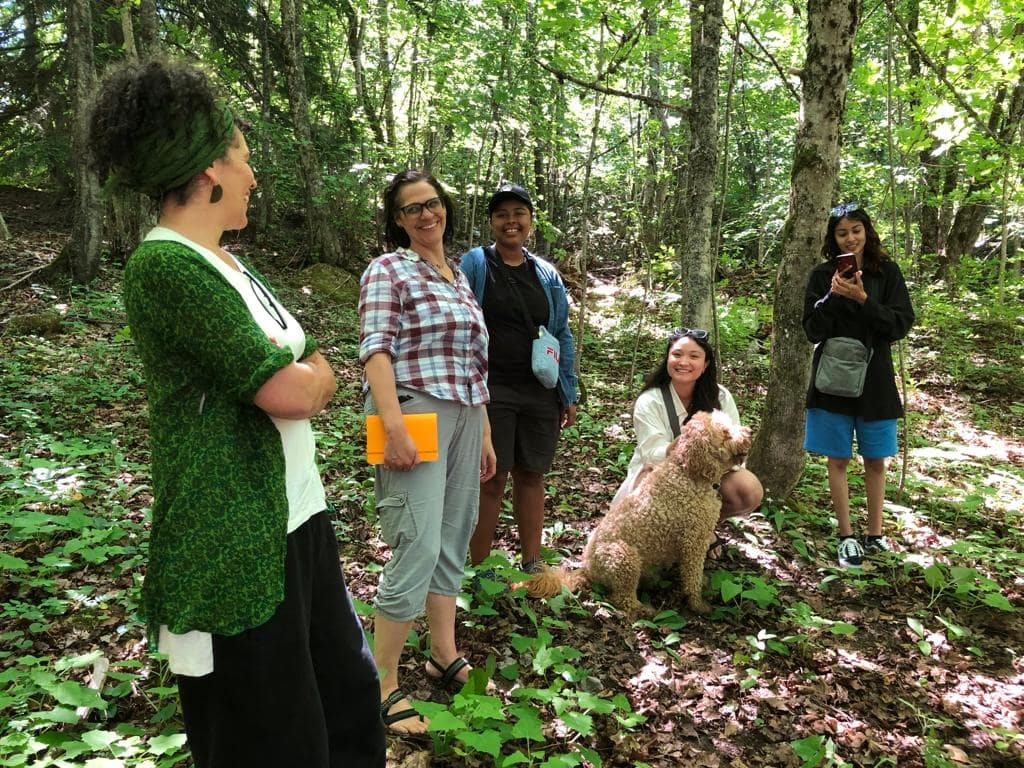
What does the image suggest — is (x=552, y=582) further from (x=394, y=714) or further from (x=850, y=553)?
(x=850, y=553)

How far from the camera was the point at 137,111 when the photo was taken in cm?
135

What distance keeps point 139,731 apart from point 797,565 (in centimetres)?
391

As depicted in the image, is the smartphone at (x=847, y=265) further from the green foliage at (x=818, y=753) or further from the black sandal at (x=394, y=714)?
the black sandal at (x=394, y=714)

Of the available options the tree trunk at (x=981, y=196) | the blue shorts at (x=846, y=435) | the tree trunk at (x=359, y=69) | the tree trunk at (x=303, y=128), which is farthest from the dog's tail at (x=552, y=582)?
the tree trunk at (x=359, y=69)

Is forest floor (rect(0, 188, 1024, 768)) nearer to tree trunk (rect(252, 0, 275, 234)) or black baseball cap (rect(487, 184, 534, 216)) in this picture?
black baseball cap (rect(487, 184, 534, 216))

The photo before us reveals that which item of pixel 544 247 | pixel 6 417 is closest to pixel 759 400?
pixel 6 417

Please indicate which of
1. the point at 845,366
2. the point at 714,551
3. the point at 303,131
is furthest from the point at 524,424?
the point at 303,131

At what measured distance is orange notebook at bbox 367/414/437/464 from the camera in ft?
7.65

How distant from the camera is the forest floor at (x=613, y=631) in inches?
97.6

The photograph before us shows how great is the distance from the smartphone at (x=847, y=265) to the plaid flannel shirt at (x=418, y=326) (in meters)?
2.87

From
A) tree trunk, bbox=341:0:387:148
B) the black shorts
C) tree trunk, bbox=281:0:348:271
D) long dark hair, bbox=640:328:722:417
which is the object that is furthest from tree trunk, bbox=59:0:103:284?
long dark hair, bbox=640:328:722:417

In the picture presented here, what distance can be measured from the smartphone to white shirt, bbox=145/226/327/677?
3.76m

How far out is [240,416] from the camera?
141cm

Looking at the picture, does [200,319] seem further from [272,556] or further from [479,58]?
[479,58]
